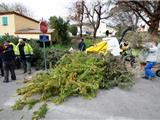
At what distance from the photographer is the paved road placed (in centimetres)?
714

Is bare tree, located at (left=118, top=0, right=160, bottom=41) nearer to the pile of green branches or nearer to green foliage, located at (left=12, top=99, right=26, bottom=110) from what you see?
the pile of green branches

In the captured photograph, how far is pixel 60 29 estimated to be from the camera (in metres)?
30.2

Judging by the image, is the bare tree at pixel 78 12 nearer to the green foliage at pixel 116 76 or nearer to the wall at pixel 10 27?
the wall at pixel 10 27

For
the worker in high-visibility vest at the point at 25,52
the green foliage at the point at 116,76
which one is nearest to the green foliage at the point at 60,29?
the worker in high-visibility vest at the point at 25,52

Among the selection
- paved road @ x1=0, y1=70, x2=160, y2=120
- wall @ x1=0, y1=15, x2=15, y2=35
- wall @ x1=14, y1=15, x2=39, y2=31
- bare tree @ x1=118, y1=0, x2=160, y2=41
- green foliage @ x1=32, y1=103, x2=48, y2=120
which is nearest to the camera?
green foliage @ x1=32, y1=103, x2=48, y2=120

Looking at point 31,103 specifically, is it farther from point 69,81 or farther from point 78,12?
point 78,12

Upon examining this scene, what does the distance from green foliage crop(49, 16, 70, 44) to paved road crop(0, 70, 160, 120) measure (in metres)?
21.1

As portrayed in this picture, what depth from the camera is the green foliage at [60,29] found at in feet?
97.4

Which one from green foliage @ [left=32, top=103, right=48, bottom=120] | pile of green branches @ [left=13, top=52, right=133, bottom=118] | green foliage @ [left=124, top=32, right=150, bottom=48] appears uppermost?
green foliage @ [left=124, top=32, right=150, bottom=48]

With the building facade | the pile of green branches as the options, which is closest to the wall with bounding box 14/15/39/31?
the building facade

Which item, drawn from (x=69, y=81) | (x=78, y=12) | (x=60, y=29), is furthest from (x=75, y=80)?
(x=78, y=12)

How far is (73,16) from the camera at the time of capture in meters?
50.8

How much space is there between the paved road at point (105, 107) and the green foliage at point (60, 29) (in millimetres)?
21146

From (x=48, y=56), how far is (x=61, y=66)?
508 cm
